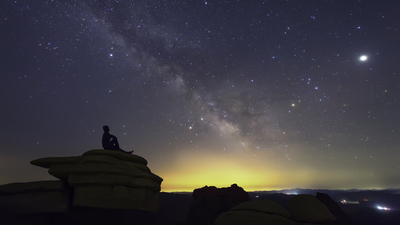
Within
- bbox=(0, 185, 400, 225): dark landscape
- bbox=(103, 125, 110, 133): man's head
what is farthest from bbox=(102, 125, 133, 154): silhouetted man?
bbox=(0, 185, 400, 225): dark landscape

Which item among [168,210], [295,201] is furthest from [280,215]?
[168,210]

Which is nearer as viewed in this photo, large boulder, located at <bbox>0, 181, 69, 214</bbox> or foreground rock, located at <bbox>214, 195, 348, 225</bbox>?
large boulder, located at <bbox>0, 181, 69, 214</bbox>

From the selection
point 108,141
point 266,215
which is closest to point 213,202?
point 266,215

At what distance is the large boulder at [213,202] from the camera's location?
68.3 ft

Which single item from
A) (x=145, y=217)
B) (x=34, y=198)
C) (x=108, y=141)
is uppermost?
(x=108, y=141)

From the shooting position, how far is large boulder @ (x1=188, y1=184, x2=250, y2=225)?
20812mm

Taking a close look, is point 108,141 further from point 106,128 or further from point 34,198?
point 34,198

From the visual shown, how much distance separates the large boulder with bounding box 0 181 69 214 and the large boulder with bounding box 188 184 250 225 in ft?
52.9

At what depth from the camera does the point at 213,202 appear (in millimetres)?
21531

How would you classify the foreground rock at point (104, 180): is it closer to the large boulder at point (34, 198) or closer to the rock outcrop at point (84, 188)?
the rock outcrop at point (84, 188)

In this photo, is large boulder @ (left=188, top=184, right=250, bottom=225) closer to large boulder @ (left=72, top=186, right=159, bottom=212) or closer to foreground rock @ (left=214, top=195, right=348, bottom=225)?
foreground rock @ (left=214, top=195, right=348, bottom=225)

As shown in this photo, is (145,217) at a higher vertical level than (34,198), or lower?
lower

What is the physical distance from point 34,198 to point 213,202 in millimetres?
17422

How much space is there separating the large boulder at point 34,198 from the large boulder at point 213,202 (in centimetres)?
1611
